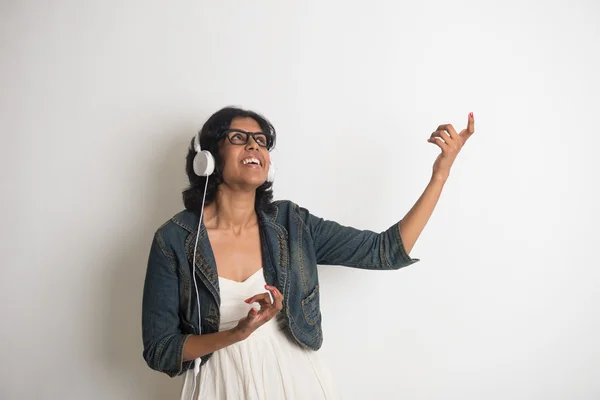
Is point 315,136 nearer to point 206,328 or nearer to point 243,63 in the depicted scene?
point 243,63

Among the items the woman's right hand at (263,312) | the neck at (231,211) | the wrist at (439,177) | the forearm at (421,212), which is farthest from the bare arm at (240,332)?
the wrist at (439,177)

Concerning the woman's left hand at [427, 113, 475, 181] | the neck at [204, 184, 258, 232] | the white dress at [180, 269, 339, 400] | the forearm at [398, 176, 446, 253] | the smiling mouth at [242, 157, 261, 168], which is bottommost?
the white dress at [180, 269, 339, 400]

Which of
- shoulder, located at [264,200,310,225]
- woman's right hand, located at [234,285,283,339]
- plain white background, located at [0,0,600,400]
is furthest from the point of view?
plain white background, located at [0,0,600,400]

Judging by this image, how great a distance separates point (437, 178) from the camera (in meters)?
1.62

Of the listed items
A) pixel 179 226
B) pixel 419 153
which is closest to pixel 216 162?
pixel 179 226

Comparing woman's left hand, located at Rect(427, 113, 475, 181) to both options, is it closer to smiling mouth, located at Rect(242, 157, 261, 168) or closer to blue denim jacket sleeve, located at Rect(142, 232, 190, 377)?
smiling mouth, located at Rect(242, 157, 261, 168)

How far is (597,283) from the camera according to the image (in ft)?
6.84

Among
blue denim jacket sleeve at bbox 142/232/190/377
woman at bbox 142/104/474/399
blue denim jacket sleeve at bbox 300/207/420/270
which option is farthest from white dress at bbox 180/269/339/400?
blue denim jacket sleeve at bbox 300/207/420/270

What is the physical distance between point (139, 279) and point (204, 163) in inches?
28.9

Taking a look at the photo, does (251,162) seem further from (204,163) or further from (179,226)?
(179,226)

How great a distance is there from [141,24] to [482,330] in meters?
1.81

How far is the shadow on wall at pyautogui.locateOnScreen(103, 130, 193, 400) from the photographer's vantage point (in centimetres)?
212

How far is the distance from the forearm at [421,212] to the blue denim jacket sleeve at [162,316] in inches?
28.4

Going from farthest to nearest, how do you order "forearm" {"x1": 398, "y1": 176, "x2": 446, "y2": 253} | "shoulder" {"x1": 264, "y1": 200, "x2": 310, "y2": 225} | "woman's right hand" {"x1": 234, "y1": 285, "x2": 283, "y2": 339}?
"shoulder" {"x1": 264, "y1": 200, "x2": 310, "y2": 225} → "forearm" {"x1": 398, "y1": 176, "x2": 446, "y2": 253} → "woman's right hand" {"x1": 234, "y1": 285, "x2": 283, "y2": 339}
